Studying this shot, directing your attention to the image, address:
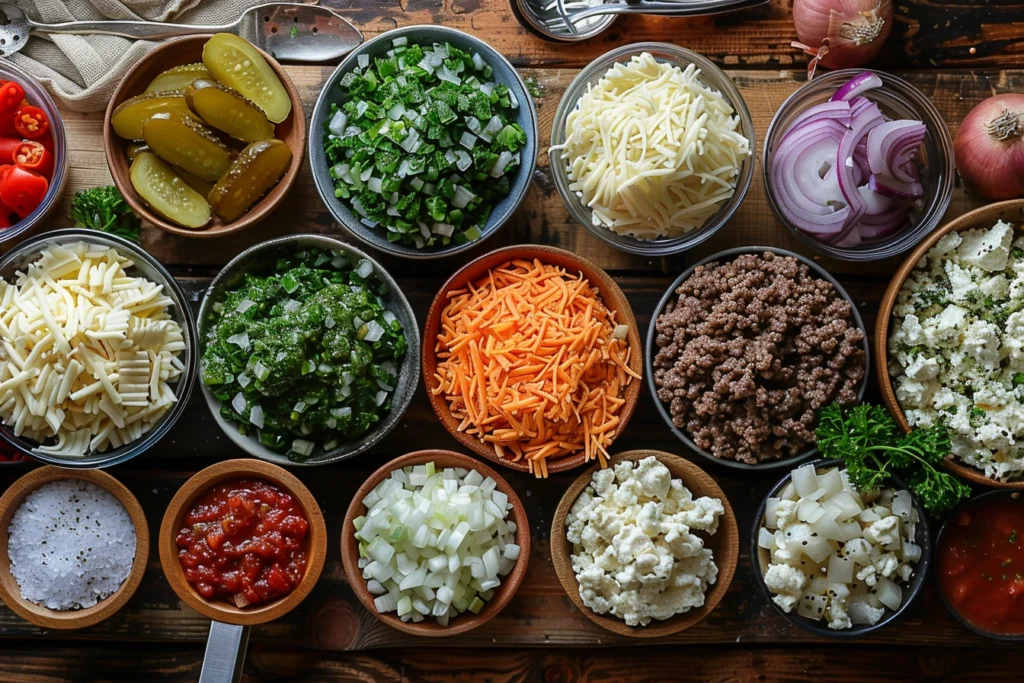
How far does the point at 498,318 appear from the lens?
2.47 m

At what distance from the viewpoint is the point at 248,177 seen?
96.2 inches

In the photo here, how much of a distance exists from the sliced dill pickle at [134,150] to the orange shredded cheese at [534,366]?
106 centimetres

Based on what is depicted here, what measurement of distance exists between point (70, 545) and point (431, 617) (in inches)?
44.6

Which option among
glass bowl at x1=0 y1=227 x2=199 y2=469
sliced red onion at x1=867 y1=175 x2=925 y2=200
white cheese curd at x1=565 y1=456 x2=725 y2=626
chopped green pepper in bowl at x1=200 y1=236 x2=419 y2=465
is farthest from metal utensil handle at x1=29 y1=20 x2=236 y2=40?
sliced red onion at x1=867 y1=175 x2=925 y2=200

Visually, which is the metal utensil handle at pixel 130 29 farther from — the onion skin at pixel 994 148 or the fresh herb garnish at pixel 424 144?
the onion skin at pixel 994 148

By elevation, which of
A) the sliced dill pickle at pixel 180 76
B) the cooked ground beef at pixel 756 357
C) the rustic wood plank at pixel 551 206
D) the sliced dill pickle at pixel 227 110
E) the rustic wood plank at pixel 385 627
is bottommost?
the rustic wood plank at pixel 385 627

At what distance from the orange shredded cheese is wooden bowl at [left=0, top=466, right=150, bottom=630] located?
1006 mm

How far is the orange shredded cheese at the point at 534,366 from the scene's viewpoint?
2.41 meters

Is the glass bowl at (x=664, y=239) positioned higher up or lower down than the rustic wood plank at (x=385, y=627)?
higher up

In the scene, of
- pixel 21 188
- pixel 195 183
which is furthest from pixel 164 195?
pixel 21 188

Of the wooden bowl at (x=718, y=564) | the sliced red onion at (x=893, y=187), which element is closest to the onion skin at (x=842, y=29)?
the sliced red onion at (x=893, y=187)

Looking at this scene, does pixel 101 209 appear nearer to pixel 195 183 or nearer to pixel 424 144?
pixel 195 183

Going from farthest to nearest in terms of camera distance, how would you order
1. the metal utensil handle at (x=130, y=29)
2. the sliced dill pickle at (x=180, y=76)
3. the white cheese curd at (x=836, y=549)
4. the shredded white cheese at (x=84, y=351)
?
the metal utensil handle at (x=130, y=29)
the sliced dill pickle at (x=180, y=76)
the white cheese curd at (x=836, y=549)
the shredded white cheese at (x=84, y=351)

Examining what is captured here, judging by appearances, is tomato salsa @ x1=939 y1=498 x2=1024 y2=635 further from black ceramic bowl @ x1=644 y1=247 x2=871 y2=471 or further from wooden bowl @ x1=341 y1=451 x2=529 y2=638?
wooden bowl @ x1=341 y1=451 x2=529 y2=638
